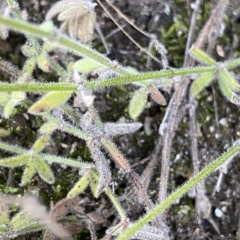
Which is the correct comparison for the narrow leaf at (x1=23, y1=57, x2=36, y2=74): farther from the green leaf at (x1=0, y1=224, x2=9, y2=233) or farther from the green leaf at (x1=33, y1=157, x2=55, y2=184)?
the green leaf at (x1=0, y1=224, x2=9, y2=233)

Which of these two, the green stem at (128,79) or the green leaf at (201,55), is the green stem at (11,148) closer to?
the green stem at (128,79)

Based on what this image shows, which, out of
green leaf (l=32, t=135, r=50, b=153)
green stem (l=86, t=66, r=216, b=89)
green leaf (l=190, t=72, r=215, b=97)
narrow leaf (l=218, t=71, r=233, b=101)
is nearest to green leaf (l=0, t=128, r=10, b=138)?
green leaf (l=32, t=135, r=50, b=153)

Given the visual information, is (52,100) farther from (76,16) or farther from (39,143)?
(76,16)

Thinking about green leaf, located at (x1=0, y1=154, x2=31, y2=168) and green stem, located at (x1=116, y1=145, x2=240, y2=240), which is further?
green leaf, located at (x1=0, y1=154, x2=31, y2=168)

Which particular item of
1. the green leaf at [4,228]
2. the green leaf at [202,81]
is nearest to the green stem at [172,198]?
the green leaf at [202,81]

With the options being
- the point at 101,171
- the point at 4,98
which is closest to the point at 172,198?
the point at 101,171

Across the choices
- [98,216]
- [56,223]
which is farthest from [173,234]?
[56,223]

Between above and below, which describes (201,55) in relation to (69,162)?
above
